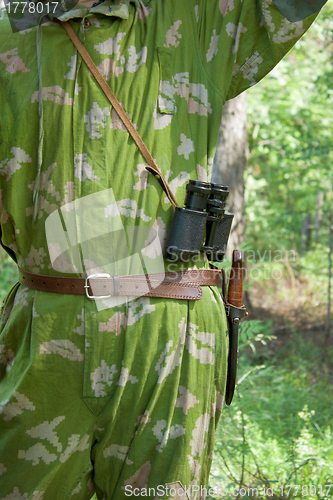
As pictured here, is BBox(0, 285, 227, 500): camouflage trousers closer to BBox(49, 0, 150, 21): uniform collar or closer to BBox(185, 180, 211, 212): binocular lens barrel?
BBox(185, 180, 211, 212): binocular lens barrel

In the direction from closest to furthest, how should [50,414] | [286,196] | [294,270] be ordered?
[50,414], [294,270], [286,196]

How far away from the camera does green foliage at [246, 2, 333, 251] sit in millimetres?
6668

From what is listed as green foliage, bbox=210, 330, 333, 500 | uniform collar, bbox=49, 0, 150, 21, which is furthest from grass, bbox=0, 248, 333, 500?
uniform collar, bbox=49, 0, 150, 21

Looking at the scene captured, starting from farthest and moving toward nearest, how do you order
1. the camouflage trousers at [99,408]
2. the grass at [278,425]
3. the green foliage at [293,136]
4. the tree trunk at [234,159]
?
the green foliage at [293,136] < the tree trunk at [234,159] < the grass at [278,425] < the camouflage trousers at [99,408]

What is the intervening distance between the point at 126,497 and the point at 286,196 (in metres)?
10.5

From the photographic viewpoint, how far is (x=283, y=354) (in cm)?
561

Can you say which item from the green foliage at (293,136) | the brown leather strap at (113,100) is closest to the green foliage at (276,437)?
the brown leather strap at (113,100)

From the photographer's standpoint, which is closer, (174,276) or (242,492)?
(174,276)

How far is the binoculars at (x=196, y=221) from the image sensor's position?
4.69ft

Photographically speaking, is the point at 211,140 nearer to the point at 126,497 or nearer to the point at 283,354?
the point at 126,497

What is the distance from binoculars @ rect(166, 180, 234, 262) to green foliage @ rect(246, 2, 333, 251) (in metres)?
4.33

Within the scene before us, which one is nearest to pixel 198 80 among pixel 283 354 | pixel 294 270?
pixel 283 354

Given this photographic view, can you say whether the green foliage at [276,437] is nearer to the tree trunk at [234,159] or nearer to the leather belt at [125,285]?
the leather belt at [125,285]

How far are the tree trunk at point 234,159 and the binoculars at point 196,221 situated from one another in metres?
3.31
